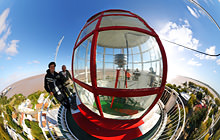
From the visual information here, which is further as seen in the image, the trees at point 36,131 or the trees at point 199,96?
the trees at point 199,96

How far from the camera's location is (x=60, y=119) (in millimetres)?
992

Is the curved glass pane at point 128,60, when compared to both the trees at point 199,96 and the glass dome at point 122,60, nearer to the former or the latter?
the glass dome at point 122,60

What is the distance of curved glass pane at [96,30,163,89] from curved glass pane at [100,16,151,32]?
6cm

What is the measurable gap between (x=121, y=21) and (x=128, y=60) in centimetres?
28

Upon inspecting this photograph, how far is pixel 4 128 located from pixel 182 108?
1632mm

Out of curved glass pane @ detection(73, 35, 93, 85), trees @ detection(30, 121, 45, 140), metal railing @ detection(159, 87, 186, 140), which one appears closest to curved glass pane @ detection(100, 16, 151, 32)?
curved glass pane @ detection(73, 35, 93, 85)

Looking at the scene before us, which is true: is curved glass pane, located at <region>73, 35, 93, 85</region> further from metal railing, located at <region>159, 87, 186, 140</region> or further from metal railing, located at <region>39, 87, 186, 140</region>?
metal railing, located at <region>159, 87, 186, 140</region>

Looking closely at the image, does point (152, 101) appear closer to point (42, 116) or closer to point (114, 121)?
point (114, 121)

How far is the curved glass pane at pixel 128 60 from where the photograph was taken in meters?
0.56

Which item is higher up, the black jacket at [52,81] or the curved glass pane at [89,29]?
the curved glass pane at [89,29]

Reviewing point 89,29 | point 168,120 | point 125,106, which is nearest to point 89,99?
point 125,106

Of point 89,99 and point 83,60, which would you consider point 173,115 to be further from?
point 83,60

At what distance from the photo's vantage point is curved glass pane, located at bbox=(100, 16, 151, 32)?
57cm

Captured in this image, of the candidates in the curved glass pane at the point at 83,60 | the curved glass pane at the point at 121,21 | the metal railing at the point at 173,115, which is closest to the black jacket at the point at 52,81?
the curved glass pane at the point at 83,60
